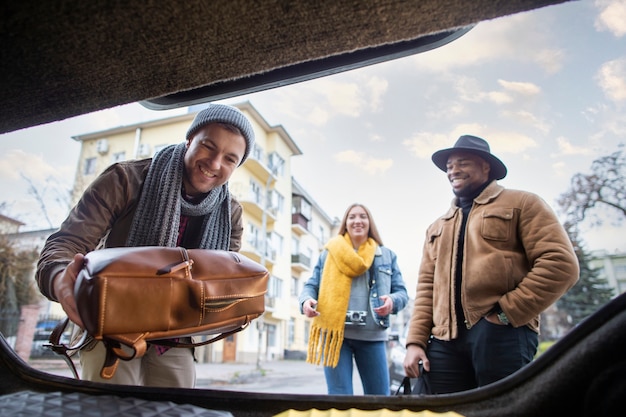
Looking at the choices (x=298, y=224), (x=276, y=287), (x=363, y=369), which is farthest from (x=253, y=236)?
(x=363, y=369)

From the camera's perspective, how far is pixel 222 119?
1.59m

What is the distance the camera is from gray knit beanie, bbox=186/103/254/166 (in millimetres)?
1601

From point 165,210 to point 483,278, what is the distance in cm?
131

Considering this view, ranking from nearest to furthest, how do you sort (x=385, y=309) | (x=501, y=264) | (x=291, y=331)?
1. (x=501, y=264)
2. (x=385, y=309)
3. (x=291, y=331)

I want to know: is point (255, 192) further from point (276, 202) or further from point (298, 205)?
point (298, 205)

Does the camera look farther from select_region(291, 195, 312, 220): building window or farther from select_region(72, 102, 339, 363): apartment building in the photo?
select_region(291, 195, 312, 220): building window

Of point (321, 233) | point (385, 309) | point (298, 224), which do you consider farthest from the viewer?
point (321, 233)

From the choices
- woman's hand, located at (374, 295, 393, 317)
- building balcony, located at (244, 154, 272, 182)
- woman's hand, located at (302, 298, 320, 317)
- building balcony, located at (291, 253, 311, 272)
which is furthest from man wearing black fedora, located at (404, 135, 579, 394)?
building balcony, located at (291, 253, 311, 272)

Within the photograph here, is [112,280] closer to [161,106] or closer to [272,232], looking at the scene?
[161,106]

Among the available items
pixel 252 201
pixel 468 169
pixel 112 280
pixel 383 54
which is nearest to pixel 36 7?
pixel 112 280

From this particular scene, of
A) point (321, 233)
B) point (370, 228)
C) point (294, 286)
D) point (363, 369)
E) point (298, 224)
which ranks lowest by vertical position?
point (363, 369)

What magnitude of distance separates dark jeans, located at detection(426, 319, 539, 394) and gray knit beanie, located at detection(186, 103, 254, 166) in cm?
125

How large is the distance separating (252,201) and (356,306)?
15338 millimetres

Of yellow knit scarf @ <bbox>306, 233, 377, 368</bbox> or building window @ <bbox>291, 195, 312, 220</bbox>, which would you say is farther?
building window @ <bbox>291, 195, 312, 220</bbox>
